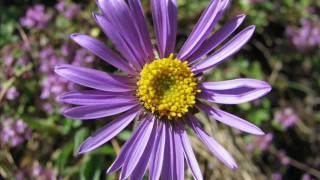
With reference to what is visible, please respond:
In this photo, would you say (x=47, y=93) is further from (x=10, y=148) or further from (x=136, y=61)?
(x=136, y=61)

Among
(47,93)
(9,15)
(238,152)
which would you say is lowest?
(238,152)

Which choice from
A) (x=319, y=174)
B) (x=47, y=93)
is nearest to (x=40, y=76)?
(x=47, y=93)

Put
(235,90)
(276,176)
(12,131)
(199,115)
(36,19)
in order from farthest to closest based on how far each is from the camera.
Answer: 1. (276,176)
2. (36,19)
3. (199,115)
4. (12,131)
5. (235,90)

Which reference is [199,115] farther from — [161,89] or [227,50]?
[227,50]

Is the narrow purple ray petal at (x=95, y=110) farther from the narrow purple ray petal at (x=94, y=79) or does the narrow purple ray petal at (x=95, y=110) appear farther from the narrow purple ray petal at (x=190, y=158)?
the narrow purple ray petal at (x=190, y=158)

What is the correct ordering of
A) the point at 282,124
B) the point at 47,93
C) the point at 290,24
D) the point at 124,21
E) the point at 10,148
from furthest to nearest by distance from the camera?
the point at 290,24
the point at 282,124
the point at 10,148
the point at 47,93
the point at 124,21

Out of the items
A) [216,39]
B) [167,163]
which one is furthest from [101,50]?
[167,163]

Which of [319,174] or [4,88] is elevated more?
[4,88]
